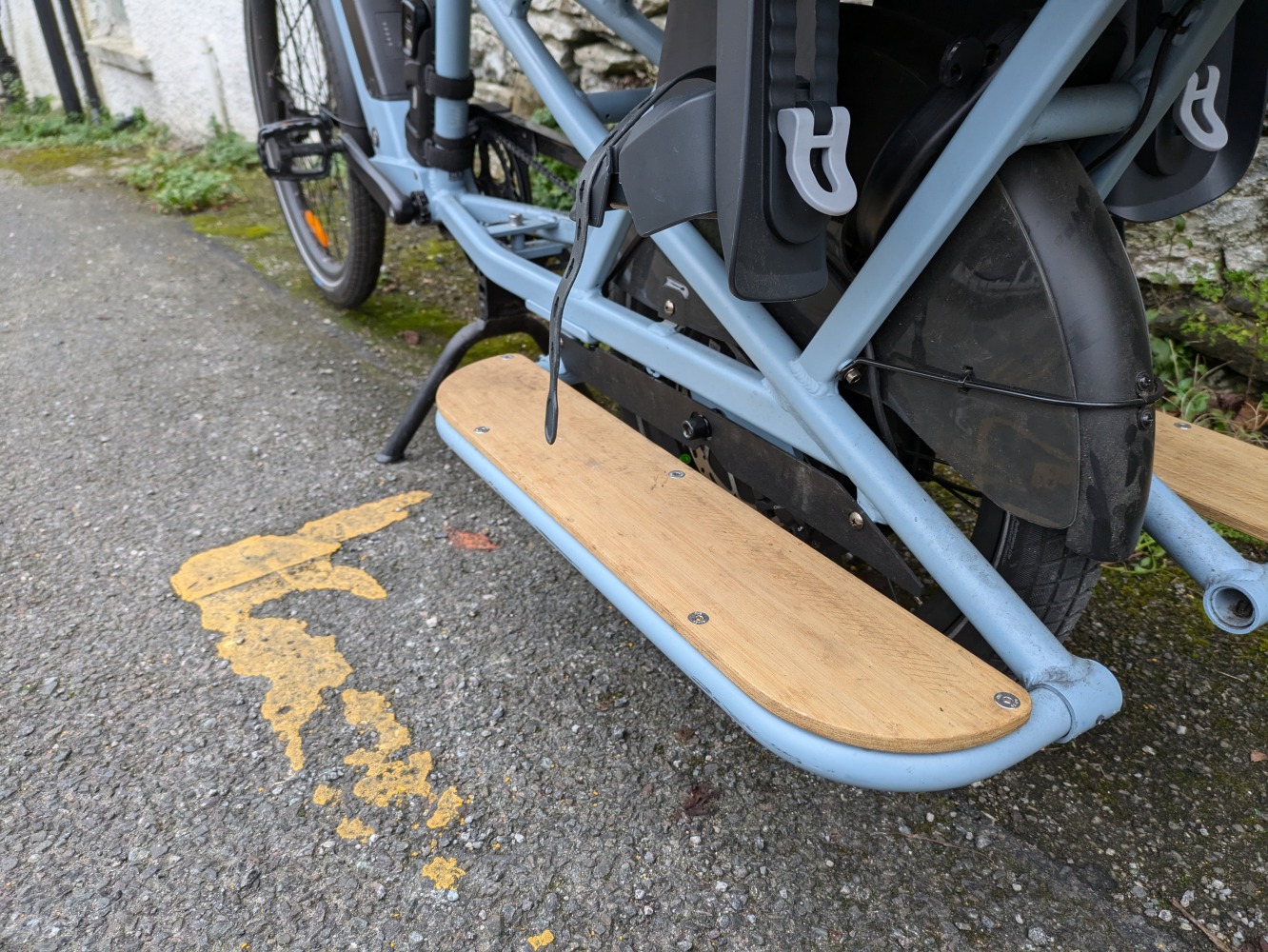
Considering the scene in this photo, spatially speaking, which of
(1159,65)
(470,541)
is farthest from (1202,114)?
(470,541)

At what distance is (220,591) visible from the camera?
207cm

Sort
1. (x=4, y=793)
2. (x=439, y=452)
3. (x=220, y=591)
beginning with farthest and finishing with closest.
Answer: (x=439, y=452)
(x=220, y=591)
(x=4, y=793)

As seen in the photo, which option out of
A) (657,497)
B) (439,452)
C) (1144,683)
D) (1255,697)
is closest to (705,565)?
(657,497)

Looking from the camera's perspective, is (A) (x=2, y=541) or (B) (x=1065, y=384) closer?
(B) (x=1065, y=384)

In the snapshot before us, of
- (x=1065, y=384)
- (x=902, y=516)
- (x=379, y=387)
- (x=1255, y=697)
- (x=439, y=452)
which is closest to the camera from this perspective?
(x=1065, y=384)

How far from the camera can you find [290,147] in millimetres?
2838

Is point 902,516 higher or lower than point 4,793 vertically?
higher

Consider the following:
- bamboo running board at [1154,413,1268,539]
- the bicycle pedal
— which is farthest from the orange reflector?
bamboo running board at [1154,413,1268,539]

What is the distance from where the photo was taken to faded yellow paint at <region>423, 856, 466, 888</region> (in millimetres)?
1446

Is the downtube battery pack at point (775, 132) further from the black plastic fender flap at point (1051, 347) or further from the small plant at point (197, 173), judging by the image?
the small plant at point (197, 173)

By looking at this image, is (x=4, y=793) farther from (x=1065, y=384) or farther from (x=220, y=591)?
(x=1065, y=384)

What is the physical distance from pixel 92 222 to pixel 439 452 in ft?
9.30

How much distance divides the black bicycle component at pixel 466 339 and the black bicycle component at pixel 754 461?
0.42 meters

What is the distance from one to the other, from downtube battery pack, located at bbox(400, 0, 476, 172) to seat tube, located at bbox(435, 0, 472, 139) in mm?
19
